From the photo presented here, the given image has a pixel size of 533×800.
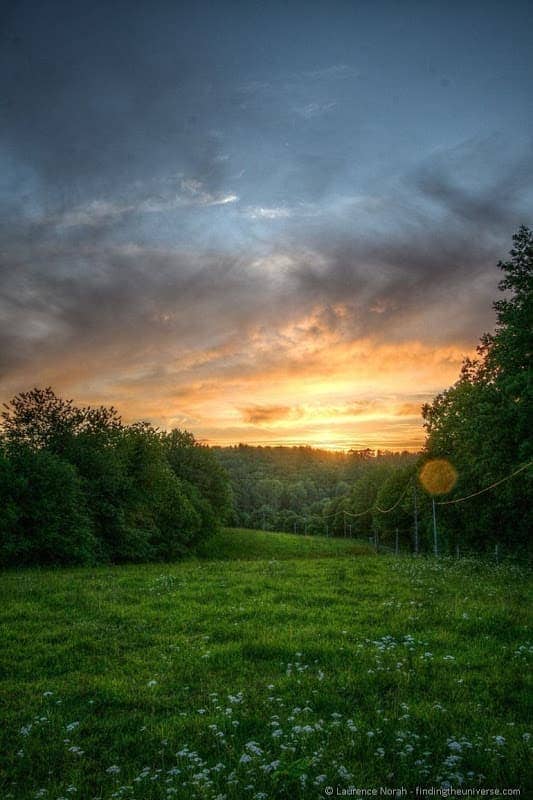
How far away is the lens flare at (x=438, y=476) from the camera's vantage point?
50.7m

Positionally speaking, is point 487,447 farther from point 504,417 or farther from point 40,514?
point 40,514

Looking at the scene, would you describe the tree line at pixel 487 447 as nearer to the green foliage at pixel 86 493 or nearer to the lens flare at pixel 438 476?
the lens flare at pixel 438 476

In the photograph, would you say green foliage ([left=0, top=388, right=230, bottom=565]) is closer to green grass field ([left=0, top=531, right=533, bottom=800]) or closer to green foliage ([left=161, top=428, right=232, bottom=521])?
green foliage ([left=161, top=428, right=232, bottom=521])

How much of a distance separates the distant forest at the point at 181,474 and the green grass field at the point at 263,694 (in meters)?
14.4

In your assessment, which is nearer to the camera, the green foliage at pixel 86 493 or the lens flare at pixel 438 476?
the green foliage at pixel 86 493

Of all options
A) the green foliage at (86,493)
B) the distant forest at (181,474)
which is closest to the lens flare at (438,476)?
the distant forest at (181,474)

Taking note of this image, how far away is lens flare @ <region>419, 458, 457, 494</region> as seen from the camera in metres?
50.7

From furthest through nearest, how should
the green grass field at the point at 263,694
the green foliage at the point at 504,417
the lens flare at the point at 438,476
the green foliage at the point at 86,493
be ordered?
the lens flare at the point at 438,476, the green foliage at the point at 86,493, the green foliage at the point at 504,417, the green grass field at the point at 263,694

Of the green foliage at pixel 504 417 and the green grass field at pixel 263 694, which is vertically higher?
the green foliage at pixel 504 417

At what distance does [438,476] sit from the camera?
5241 centimetres

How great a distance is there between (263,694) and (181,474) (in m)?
60.0

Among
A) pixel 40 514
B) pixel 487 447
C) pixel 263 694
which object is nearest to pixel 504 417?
pixel 487 447

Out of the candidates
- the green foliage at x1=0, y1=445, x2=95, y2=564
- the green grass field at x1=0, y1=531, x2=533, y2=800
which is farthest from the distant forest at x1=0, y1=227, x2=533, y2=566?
the green grass field at x1=0, y1=531, x2=533, y2=800

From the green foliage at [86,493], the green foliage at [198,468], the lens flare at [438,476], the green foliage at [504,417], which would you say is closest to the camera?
the green foliage at [504,417]
